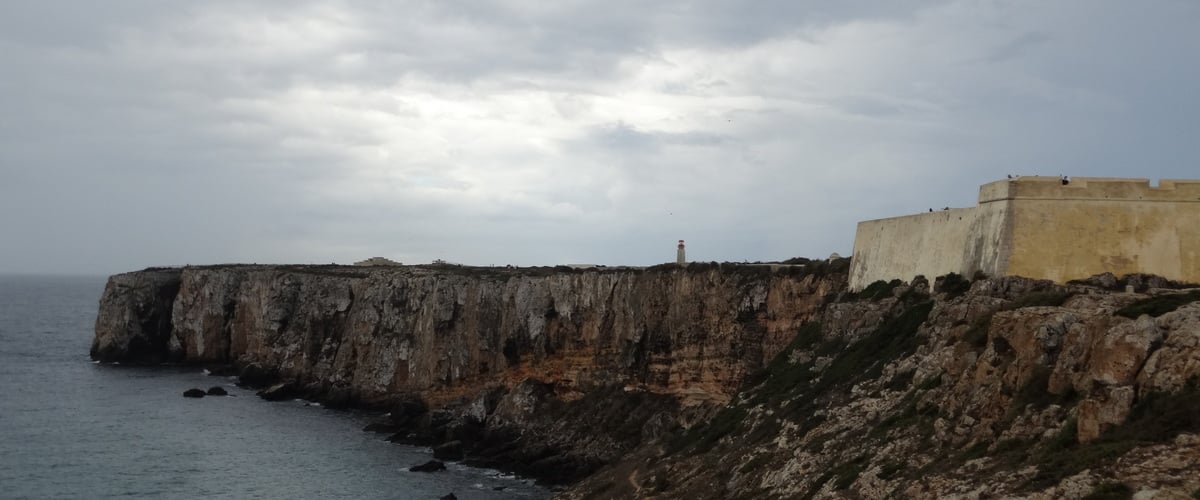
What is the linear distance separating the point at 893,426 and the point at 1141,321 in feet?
24.1

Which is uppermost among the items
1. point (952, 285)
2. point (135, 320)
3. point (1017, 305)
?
point (952, 285)

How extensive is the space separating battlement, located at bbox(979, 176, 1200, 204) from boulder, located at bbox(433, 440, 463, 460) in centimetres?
3960

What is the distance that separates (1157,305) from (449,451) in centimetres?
4614

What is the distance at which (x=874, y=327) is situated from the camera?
32.9 m

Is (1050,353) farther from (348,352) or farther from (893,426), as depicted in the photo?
(348,352)

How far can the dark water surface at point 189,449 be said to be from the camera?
50750 millimetres

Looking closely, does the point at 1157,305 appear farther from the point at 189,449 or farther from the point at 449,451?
the point at 189,449

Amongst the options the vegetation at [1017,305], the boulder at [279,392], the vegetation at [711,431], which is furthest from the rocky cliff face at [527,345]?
the vegetation at [1017,305]

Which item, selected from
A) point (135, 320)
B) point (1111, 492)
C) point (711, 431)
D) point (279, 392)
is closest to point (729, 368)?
point (711, 431)

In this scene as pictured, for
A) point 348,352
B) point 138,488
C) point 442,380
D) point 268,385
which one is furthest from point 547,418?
point 268,385

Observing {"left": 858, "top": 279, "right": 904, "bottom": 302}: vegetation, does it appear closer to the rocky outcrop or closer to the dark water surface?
the dark water surface

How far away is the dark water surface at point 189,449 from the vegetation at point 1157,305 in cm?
3446

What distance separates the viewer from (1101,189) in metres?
26.5

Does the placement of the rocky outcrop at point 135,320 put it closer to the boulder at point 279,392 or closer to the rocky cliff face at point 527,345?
the rocky cliff face at point 527,345
